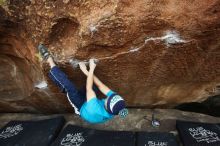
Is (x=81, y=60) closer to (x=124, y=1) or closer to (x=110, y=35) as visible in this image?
(x=110, y=35)

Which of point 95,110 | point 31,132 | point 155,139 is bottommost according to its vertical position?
point 155,139

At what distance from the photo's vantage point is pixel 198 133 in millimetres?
4586

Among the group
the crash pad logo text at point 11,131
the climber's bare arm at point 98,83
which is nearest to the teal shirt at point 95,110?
the climber's bare arm at point 98,83

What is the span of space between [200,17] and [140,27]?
72cm

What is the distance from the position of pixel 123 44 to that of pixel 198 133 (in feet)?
5.58

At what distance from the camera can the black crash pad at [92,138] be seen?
4.49 m

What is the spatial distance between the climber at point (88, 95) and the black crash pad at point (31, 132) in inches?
27.3

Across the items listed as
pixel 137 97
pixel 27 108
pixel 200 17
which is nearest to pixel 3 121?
pixel 27 108

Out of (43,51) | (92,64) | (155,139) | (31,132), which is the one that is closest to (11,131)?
(31,132)

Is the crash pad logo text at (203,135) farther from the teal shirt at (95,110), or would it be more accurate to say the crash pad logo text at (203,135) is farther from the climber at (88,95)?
the teal shirt at (95,110)

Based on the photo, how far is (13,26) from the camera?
4297 millimetres

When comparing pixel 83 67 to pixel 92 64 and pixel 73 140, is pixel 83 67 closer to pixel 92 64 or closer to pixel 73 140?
pixel 92 64

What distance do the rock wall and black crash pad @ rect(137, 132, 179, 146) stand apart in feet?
2.25

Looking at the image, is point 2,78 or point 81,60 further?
point 2,78
